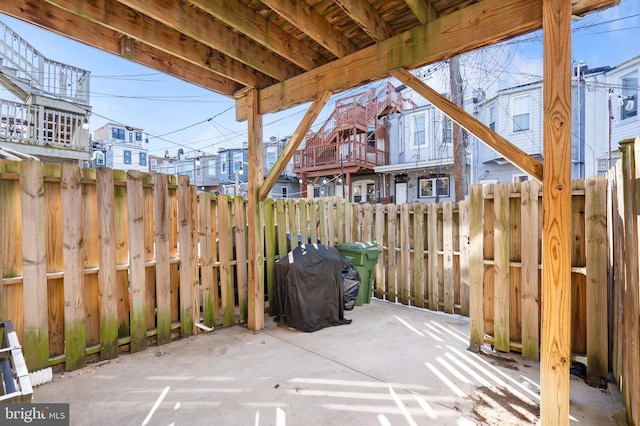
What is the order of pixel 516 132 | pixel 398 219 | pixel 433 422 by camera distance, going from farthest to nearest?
pixel 516 132
pixel 398 219
pixel 433 422

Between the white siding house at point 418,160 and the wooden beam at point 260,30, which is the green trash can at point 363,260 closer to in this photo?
the wooden beam at point 260,30

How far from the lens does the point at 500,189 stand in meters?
3.30

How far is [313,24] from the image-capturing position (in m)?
2.78

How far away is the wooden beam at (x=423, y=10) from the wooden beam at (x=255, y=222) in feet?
7.38

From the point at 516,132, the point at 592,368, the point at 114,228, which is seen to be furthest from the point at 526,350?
the point at 516,132

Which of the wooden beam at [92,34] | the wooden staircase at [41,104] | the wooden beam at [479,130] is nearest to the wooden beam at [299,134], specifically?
the wooden beam at [479,130]

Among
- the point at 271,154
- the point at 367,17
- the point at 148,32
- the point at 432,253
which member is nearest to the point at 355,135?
the point at 432,253

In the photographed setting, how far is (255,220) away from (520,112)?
1144 centimetres

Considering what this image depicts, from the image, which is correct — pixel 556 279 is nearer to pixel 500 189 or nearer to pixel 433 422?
pixel 433 422

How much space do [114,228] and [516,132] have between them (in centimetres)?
1266

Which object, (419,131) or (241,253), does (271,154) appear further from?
(241,253)

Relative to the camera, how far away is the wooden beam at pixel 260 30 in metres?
2.58

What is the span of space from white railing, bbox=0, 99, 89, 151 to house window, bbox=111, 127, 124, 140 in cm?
1817

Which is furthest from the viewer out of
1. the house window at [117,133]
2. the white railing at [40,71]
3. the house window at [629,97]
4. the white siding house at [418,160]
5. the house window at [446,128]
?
the house window at [117,133]
